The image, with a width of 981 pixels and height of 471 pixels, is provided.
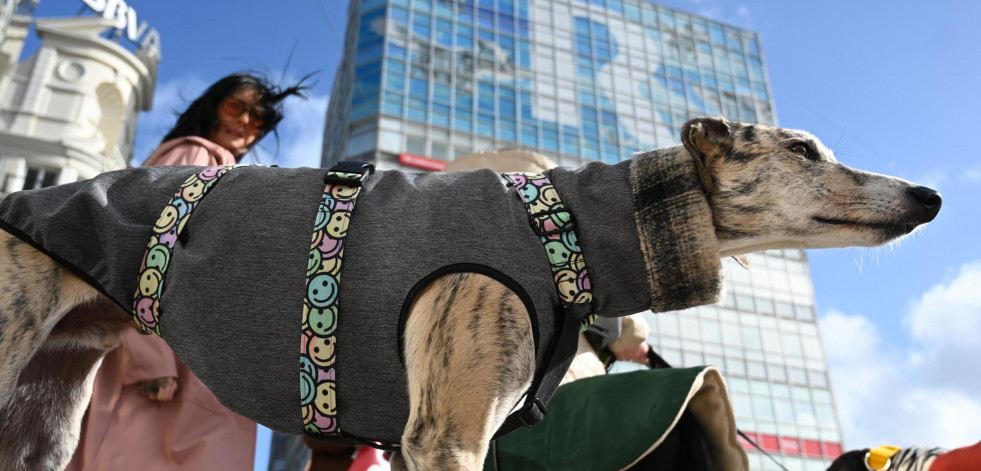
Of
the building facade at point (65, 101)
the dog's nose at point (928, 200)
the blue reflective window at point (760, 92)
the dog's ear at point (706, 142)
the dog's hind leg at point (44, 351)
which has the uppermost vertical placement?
the blue reflective window at point (760, 92)

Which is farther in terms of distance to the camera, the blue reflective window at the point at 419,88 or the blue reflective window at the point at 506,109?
the blue reflective window at the point at 506,109

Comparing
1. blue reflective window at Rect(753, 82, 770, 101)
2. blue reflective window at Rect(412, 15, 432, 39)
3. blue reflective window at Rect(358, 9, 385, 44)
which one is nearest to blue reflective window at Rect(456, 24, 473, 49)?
blue reflective window at Rect(412, 15, 432, 39)

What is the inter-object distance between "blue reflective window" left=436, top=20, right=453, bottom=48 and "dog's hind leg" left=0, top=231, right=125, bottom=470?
141ft

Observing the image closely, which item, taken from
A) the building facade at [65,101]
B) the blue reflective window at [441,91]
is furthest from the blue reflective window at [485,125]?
the building facade at [65,101]

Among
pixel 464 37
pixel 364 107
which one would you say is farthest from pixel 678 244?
pixel 464 37

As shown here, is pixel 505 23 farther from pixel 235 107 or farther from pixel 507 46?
pixel 235 107

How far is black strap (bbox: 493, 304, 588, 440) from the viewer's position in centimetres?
222

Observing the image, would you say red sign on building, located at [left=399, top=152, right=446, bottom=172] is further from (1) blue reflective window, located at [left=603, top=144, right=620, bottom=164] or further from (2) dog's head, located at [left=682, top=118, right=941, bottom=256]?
(2) dog's head, located at [left=682, top=118, right=941, bottom=256]

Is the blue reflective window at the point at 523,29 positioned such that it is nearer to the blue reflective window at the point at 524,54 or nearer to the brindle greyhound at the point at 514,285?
the blue reflective window at the point at 524,54

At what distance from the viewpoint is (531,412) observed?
7.34ft

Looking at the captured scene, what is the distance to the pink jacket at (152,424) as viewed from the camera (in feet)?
11.1

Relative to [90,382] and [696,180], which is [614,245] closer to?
[696,180]

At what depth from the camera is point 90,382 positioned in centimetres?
303

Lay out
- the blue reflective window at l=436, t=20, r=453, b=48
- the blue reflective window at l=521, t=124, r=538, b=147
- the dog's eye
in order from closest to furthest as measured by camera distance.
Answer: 1. the dog's eye
2. the blue reflective window at l=521, t=124, r=538, b=147
3. the blue reflective window at l=436, t=20, r=453, b=48
